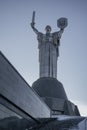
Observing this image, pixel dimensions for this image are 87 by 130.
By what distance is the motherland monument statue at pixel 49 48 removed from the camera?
3097 cm

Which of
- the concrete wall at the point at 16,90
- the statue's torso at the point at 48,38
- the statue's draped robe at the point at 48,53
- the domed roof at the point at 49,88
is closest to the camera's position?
the concrete wall at the point at 16,90

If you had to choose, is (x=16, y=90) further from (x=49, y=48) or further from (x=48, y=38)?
(x=48, y=38)

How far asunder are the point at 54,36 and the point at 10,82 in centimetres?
1764

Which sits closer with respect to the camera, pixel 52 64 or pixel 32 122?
pixel 32 122

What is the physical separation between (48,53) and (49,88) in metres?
4.09

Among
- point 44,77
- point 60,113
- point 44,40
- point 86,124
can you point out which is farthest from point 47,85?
point 86,124

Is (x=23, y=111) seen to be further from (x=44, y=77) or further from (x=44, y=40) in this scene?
(x=44, y=40)

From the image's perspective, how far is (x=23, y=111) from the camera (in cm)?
1741

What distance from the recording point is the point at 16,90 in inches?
630

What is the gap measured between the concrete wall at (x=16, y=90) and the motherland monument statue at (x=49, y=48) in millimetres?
9948

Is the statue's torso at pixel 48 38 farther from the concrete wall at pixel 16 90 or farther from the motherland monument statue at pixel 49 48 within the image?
the concrete wall at pixel 16 90

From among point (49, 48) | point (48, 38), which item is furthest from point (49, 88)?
point (48, 38)

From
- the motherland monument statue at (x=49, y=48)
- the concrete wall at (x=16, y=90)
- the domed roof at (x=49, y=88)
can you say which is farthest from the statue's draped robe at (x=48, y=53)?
the concrete wall at (x=16, y=90)

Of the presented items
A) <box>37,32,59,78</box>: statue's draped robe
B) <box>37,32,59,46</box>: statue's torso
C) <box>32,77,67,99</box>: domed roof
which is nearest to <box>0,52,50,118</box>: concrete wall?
<box>32,77,67,99</box>: domed roof
